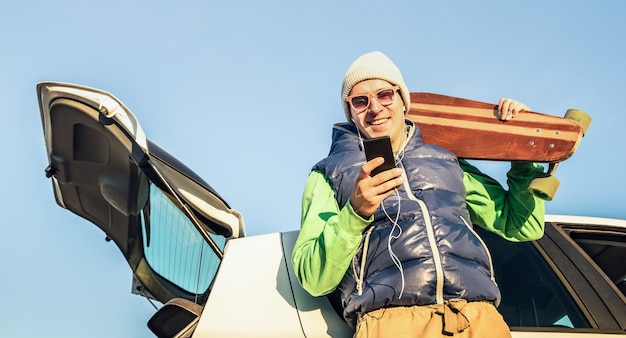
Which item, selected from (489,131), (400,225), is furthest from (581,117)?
(400,225)

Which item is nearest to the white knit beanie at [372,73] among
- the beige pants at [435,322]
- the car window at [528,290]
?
the car window at [528,290]

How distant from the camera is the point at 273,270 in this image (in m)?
2.63

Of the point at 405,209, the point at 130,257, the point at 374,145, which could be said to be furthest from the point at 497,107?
the point at 130,257

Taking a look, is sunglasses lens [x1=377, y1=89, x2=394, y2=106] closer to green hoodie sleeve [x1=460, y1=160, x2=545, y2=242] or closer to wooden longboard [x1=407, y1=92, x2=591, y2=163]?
wooden longboard [x1=407, y1=92, x2=591, y2=163]

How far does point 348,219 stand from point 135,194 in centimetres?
185

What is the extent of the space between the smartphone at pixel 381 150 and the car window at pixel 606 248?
66.6 inches

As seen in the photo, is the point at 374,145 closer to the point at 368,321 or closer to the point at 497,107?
the point at 368,321

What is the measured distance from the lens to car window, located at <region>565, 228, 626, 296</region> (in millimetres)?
3076

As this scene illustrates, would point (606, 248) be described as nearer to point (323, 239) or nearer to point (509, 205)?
point (509, 205)

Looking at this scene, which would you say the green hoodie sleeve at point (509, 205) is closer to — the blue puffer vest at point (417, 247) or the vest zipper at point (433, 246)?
the blue puffer vest at point (417, 247)

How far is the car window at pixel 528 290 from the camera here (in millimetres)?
2479

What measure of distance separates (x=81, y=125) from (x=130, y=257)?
1049mm

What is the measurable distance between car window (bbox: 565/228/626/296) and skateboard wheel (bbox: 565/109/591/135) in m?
0.67

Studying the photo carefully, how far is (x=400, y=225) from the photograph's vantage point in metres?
2.14
